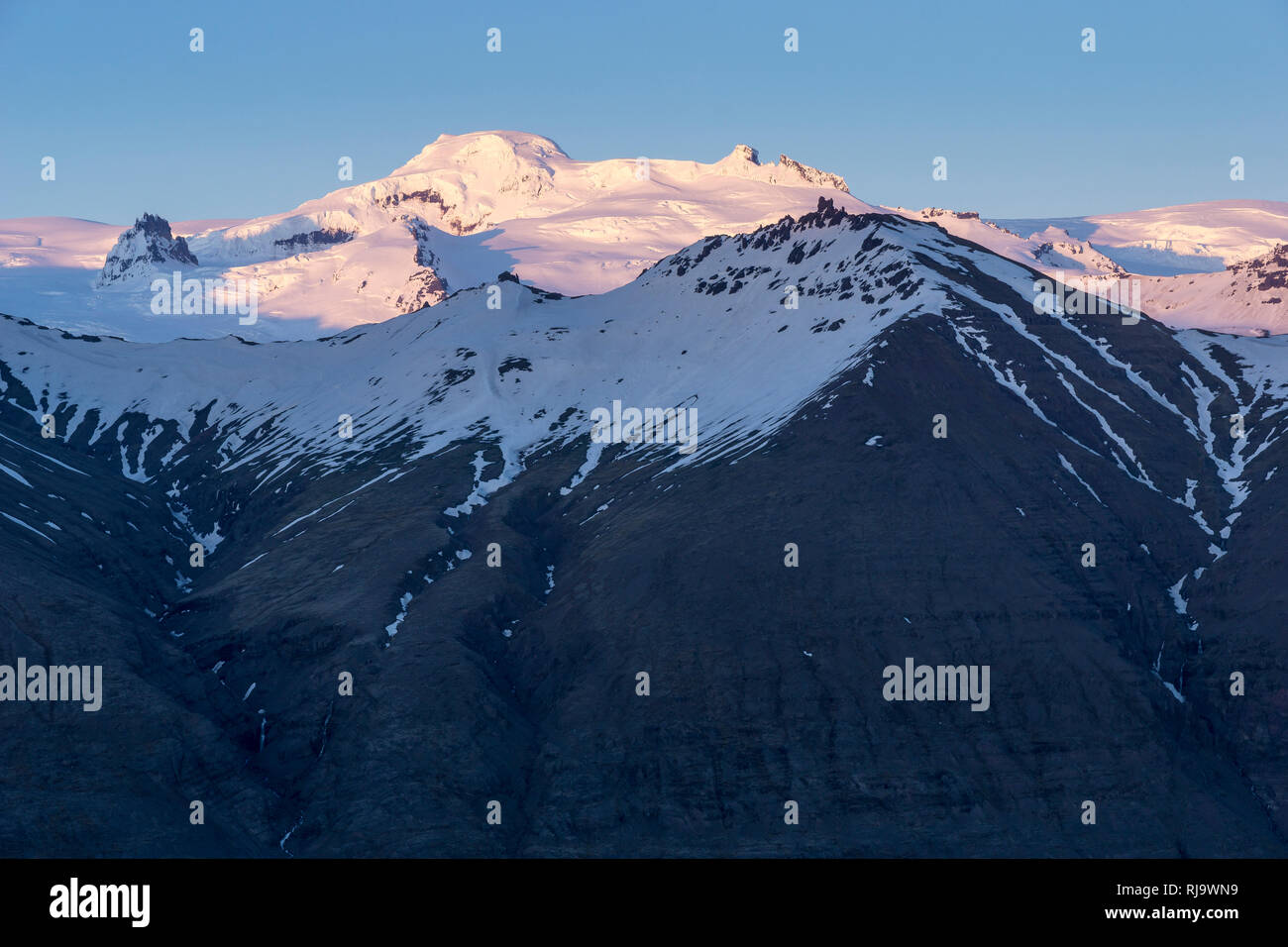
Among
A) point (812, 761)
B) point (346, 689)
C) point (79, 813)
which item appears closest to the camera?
point (79, 813)

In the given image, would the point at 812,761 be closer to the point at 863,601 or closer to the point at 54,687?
the point at 863,601

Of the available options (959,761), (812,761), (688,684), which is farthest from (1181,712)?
(688,684)

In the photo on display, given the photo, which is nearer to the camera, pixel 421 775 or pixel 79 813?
pixel 79 813

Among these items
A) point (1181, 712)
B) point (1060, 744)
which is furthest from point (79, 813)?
point (1181, 712)

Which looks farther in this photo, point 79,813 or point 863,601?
point 863,601

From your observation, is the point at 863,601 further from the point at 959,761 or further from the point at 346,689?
the point at 346,689
